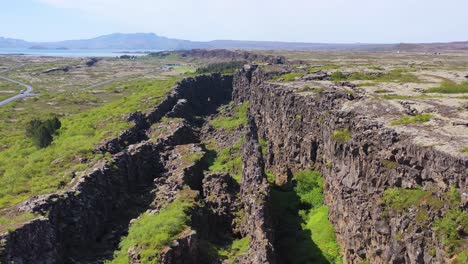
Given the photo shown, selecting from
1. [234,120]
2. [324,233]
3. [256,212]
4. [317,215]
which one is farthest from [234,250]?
[234,120]

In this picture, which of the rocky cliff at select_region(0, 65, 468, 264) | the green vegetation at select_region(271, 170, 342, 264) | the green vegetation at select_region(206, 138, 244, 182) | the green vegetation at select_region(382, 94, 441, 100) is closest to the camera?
the rocky cliff at select_region(0, 65, 468, 264)

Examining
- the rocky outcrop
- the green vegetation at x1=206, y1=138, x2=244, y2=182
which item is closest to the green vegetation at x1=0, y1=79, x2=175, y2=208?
the rocky outcrop

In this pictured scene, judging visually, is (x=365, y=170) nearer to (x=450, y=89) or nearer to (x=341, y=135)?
(x=341, y=135)

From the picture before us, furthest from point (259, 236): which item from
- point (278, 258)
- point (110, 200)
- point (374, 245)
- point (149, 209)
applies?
point (110, 200)

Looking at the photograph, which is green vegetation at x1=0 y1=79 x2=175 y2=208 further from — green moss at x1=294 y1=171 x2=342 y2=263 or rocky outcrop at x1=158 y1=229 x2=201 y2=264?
green moss at x1=294 y1=171 x2=342 y2=263

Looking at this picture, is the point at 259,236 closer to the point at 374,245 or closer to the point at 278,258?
the point at 278,258

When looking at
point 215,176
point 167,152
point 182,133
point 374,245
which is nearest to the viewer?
point 374,245
